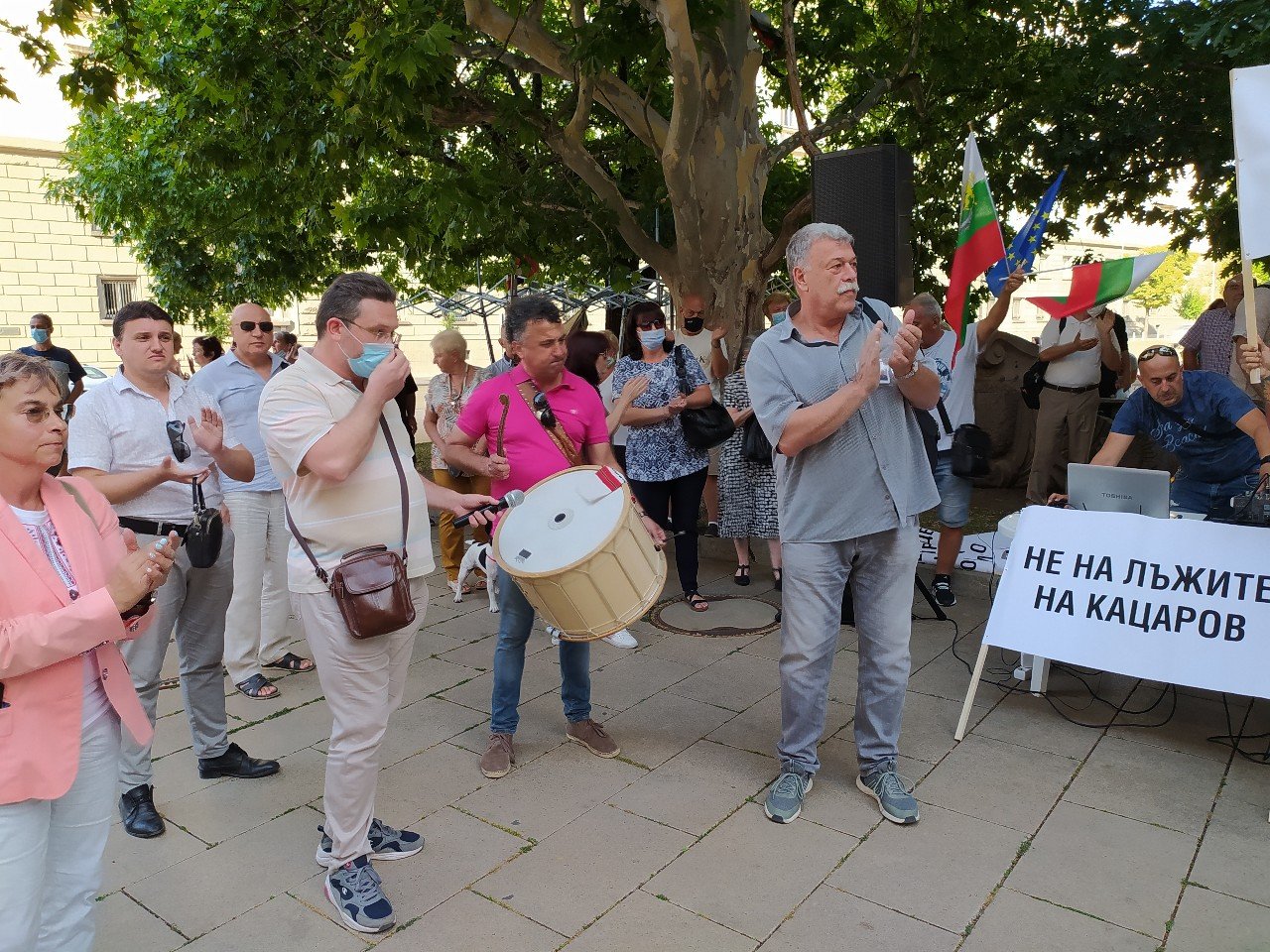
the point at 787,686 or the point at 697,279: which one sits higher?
the point at 697,279

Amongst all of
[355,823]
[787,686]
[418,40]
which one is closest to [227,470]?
[355,823]

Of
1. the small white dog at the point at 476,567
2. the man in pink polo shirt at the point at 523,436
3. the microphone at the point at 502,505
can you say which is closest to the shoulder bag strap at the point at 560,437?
the man in pink polo shirt at the point at 523,436

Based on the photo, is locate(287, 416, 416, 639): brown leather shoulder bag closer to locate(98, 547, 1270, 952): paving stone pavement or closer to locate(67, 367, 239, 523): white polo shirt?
locate(98, 547, 1270, 952): paving stone pavement

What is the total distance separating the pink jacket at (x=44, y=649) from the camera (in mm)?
2059

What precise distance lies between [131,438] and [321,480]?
3.91 feet

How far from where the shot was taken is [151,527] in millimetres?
3672

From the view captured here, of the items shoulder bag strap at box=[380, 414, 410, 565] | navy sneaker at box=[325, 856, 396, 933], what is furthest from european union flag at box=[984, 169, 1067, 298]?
navy sneaker at box=[325, 856, 396, 933]

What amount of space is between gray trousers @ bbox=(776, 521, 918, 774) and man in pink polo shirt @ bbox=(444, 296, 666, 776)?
25.8 inches

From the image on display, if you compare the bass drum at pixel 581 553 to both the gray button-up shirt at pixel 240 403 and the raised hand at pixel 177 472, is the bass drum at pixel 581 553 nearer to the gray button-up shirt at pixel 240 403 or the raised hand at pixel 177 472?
the raised hand at pixel 177 472

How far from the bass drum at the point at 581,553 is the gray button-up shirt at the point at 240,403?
1.87 m

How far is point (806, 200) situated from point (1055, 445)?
3456 mm

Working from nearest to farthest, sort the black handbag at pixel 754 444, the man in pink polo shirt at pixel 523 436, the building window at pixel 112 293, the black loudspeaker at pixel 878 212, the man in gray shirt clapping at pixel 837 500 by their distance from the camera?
the man in gray shirt clapping at pixel 837 500
the man in pink polo shirt at pixel 523 436
the black handbag at pixel 754 444
the black loudspeaker at pixel 878 212
the building window at pixel 112 293

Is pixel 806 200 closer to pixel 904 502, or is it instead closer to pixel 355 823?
pixel 904 502

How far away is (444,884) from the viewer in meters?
3.24
